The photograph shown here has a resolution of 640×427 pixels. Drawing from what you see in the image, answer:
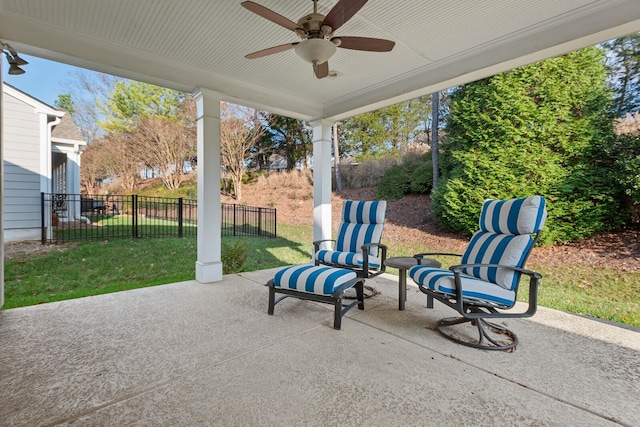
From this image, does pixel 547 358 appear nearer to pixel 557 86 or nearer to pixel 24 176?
pixel 557 86

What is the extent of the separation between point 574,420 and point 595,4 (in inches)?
127

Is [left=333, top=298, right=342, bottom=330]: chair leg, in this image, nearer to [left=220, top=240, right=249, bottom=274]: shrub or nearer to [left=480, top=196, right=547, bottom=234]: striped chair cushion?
[left=480, top=196, right=547, bottom=234]: striped chair cushion

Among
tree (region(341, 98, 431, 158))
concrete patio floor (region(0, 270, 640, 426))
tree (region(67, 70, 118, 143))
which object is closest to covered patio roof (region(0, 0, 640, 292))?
concrete patio floor (region(0, 270, 640, 426))

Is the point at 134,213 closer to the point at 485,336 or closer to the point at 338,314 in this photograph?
the point at 338,314

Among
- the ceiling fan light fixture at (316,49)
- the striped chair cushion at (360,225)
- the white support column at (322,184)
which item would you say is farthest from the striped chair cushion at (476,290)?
the white support column at (322,184)

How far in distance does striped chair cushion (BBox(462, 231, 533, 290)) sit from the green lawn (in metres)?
Answer: 1.58

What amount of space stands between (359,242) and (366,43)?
7.84 ft

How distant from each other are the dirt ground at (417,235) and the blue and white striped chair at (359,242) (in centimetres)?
315

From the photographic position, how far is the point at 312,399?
5.75ft

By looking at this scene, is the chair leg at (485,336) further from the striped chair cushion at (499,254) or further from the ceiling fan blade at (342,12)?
the ceiling fan blade at (342,12)

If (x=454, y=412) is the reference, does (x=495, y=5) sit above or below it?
above

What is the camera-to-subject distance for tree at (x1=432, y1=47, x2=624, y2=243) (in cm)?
520

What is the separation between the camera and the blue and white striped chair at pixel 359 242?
144 inches

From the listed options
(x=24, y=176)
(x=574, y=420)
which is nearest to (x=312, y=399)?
(x=574, y=420)
